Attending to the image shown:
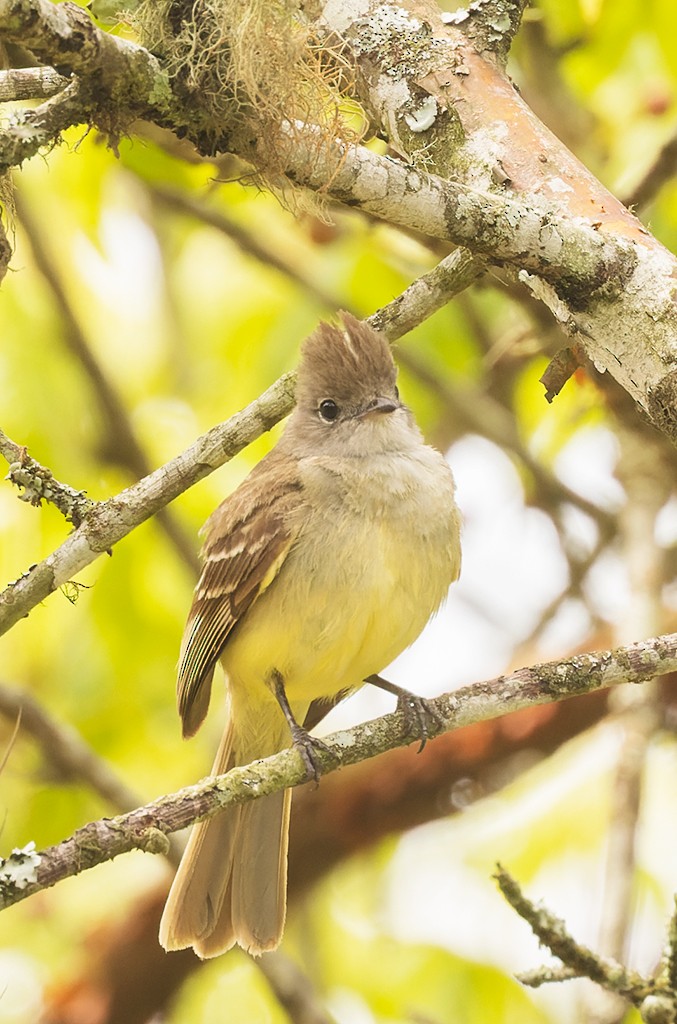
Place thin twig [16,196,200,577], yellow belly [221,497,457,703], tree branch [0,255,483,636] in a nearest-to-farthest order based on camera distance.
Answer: tree branch [0,255,483,636] < yellow belly [221,497,457,703] < thin twig [16,196,200,577]

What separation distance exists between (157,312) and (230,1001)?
350cm

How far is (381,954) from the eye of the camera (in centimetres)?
553

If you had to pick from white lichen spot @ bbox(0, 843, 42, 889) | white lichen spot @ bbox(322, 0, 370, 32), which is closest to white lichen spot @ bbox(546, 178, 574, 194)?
white lichen spot @ bbox(322, 0, 370, 32)

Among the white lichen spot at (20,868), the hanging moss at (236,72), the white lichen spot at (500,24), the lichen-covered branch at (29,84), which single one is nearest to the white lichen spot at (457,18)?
the white lichen spot at (500,24)

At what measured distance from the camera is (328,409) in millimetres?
4555

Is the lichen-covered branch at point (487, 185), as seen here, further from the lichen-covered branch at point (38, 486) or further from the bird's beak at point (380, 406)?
the bird's beak at point (380, 406)

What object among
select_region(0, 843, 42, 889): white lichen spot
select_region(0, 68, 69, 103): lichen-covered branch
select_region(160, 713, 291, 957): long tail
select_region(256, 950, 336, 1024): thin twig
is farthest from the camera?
select_region(256, 950, 336, 1024): thin twig

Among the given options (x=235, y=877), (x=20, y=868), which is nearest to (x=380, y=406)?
(x=235, y=877)

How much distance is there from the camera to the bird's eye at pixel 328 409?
4547 millimetres

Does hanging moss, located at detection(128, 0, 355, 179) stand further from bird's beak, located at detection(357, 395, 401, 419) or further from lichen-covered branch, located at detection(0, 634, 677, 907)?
bird's beak, located at detection(357, 395, 401, 419)

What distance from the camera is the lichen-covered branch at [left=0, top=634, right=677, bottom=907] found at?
2418 mm

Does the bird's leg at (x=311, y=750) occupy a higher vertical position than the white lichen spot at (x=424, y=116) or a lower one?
lower

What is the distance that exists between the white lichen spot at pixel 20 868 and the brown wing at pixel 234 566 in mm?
1739

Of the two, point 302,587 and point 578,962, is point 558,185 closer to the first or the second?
point 302,587
